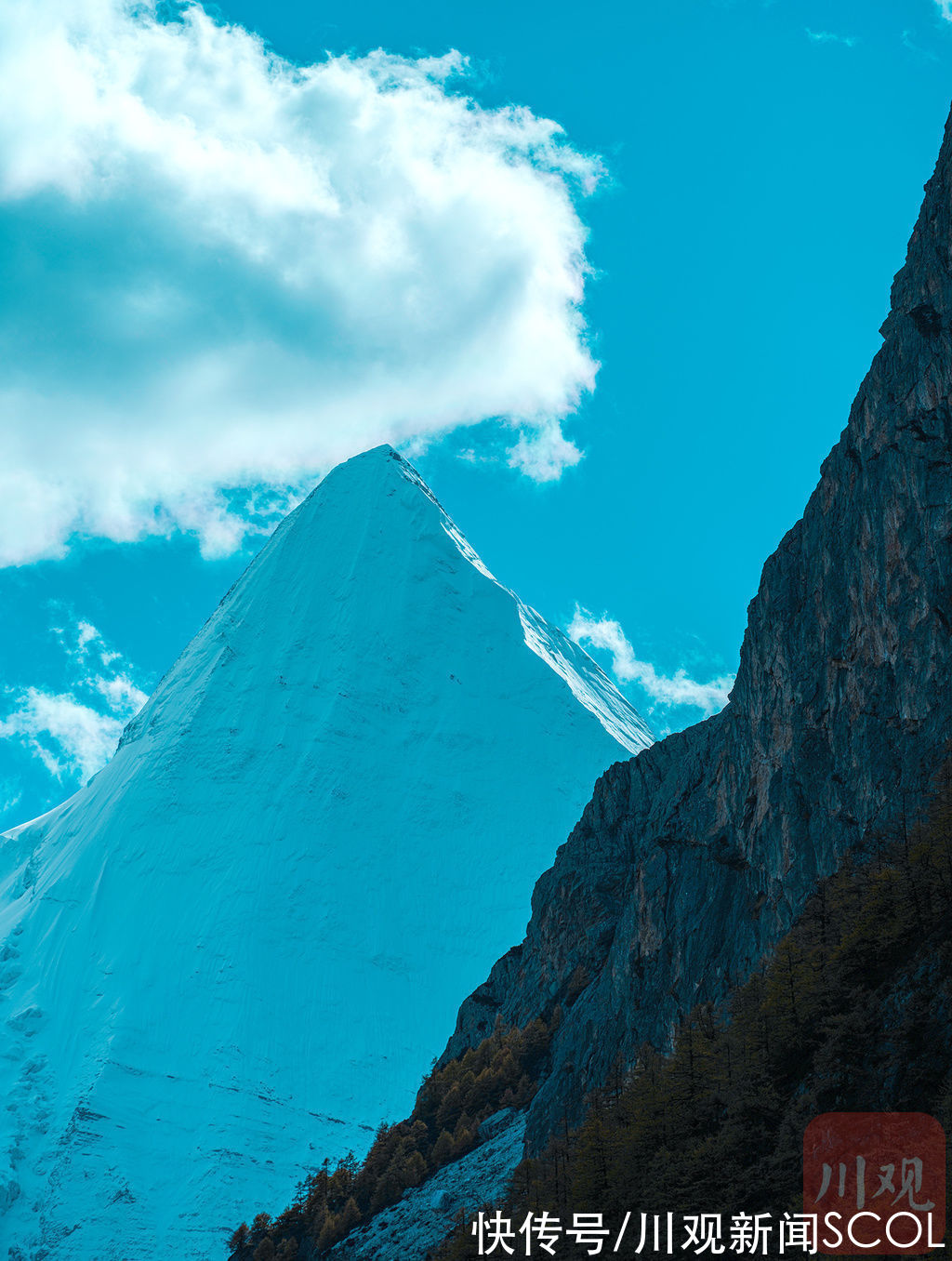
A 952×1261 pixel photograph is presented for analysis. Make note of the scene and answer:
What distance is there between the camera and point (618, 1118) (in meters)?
39.2

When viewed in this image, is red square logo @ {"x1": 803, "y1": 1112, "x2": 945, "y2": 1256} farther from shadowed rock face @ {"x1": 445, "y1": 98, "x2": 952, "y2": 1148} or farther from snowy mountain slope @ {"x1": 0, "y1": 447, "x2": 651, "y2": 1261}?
snowy mountain slope @ {"x1": 0, "y1": 447, "x2": 651, "y2": 1261}

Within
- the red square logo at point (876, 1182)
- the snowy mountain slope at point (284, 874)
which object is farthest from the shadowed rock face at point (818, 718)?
the snowy mountain slope at point (284, 874)

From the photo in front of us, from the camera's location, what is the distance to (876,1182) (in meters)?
24.7

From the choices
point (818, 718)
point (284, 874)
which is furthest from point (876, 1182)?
point (284, 874)

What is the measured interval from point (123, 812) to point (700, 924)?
119078 millimetres

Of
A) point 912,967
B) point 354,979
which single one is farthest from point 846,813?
point 354,979

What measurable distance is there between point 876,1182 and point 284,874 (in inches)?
4986

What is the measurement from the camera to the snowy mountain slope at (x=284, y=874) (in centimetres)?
11419

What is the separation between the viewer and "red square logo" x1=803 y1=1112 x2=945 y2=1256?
75.4ft

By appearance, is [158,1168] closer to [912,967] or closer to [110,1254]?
[110,1254]

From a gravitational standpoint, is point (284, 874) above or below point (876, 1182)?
above

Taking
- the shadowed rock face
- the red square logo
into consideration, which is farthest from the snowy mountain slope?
the red square logo

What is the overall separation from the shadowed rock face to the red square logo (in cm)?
1466

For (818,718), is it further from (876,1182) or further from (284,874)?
(284,874)
